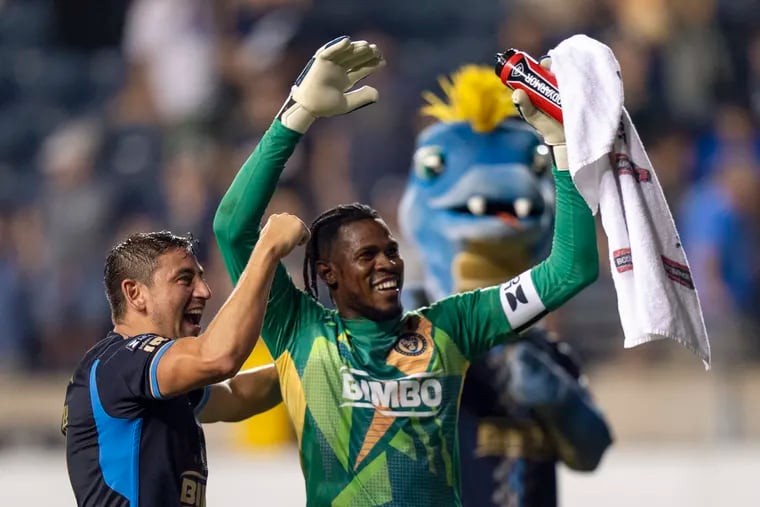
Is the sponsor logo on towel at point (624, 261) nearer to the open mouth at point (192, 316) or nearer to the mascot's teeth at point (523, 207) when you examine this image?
the open mouth at point (192, 316)

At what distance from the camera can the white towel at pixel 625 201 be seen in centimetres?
271

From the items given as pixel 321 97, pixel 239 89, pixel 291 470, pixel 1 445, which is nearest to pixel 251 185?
pixel 321 97

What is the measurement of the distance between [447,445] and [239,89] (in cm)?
556

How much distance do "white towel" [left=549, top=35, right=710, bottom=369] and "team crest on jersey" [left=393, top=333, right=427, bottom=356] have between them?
16.9 inches

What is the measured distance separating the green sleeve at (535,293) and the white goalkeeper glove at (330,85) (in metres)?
0.46

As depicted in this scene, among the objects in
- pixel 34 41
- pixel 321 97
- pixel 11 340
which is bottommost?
pixel 321 97

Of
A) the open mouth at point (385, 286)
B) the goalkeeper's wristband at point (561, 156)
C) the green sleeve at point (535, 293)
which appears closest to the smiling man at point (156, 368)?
the open mouth at point (385, 286)

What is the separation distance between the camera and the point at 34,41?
29.0ft

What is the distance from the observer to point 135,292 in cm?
281

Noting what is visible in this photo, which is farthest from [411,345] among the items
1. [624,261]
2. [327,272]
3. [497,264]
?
[497,264]

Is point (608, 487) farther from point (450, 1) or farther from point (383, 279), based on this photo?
point (450, 1)

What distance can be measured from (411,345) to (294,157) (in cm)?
460

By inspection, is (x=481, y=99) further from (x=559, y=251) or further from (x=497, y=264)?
(x=559, y=251)

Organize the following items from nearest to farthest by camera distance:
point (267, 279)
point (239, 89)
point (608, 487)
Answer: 1. point (267, 279)
2. point (608, 487)
3. point (239, 89)
